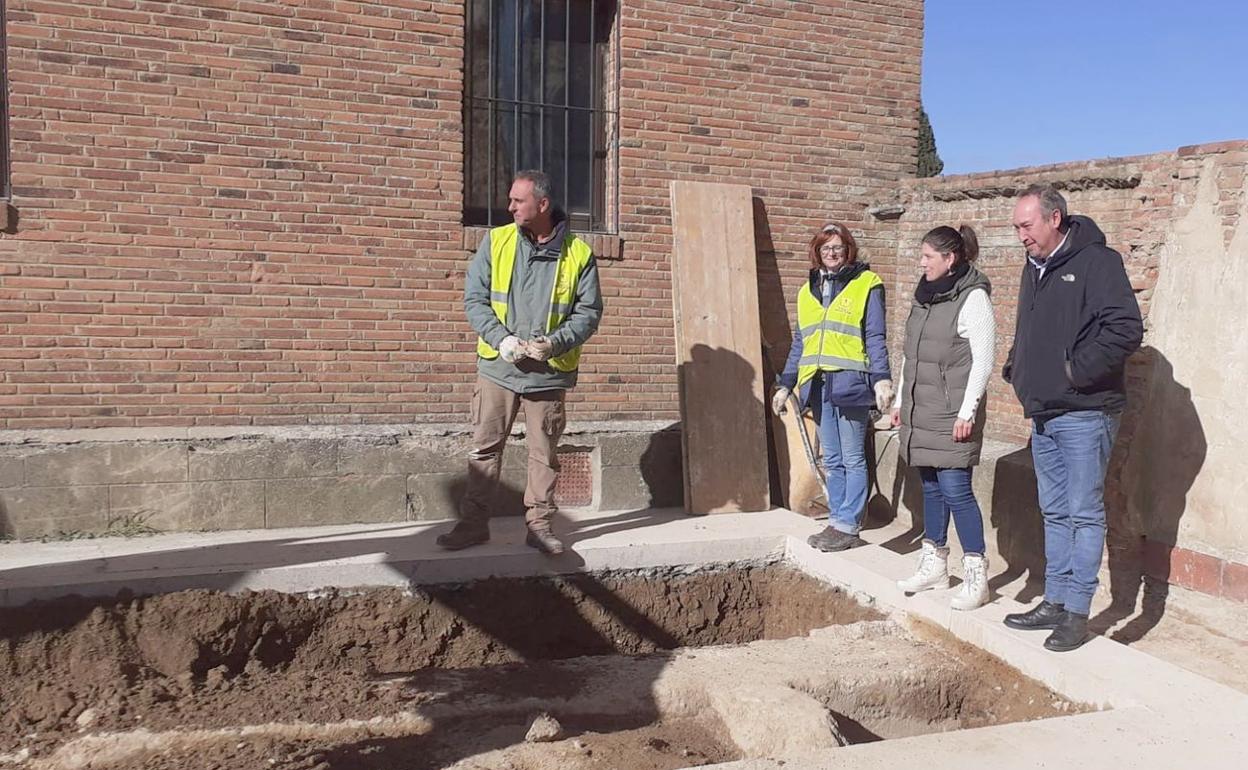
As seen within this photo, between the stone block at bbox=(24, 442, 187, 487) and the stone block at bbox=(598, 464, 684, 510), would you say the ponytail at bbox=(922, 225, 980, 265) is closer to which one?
the stone block at bbox=(598, 464, 684, 510)

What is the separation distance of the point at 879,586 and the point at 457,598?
7.25 ft

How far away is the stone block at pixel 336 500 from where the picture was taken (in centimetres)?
616

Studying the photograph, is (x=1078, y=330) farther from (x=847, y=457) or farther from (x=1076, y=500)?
(x=847, y=457)

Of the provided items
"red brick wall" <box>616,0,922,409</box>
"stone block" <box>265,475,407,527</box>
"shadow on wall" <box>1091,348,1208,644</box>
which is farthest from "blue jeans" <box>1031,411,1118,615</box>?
"stone block" <box>265,475,407,527</box>

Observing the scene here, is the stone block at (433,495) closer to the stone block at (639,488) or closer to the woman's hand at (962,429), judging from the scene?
the stone block at (639,488)

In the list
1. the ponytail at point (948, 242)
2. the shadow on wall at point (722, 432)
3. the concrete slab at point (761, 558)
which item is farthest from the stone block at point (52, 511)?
the ponytail at point (948, 242)

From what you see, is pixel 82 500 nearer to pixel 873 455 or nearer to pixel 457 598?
pixel 457 598

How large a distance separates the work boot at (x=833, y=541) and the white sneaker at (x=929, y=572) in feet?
2.37

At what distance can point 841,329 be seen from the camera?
18.3ft

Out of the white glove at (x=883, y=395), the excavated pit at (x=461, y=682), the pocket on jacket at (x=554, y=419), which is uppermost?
the white glove at (x=883, y=395)

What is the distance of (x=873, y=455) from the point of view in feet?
23.7

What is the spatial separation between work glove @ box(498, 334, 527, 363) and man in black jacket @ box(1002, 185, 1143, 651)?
2393mm

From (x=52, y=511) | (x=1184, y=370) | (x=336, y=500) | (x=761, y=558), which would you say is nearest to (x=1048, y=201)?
(x=1184, y=370)

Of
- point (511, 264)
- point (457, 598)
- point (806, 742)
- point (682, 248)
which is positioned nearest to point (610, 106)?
point (682, 248)
